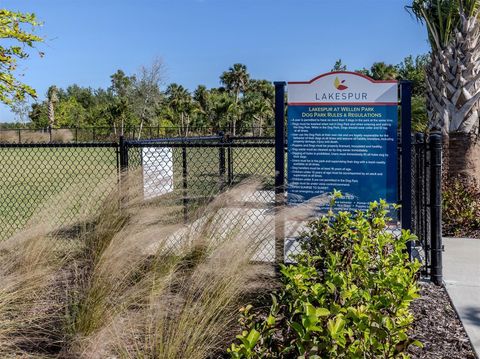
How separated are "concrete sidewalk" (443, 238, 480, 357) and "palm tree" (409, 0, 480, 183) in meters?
1.88

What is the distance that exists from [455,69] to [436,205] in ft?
15.4

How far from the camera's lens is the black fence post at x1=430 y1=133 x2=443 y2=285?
505 centimetres

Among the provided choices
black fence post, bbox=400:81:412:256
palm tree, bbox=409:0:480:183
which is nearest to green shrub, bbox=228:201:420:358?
black fence post, bbox=400:81:412:256

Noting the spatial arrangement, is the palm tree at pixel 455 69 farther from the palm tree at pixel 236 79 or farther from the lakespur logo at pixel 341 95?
the palm tree at pixel 236 79

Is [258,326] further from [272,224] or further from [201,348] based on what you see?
[272,224]

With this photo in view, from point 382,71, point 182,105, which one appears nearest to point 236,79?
point 182,105

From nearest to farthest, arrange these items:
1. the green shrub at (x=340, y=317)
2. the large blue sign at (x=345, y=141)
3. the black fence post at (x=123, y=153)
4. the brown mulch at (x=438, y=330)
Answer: the green shrub at (x=340, y=317), the brown mulch at (x=438, y=330), the large blue sign at (x=345, y=141), the black fence post at (x=123, y=153)

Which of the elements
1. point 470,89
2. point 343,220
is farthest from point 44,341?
point 470,89

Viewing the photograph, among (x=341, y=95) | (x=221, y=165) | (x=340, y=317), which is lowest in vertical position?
(x=340, y=317)

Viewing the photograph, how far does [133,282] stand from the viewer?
3.85 m

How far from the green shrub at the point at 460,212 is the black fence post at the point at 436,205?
267 centimetres

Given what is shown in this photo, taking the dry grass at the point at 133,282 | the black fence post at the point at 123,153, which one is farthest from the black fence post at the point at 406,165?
the black fence post at the point at 123,153

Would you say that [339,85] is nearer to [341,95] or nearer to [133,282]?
[341,95]

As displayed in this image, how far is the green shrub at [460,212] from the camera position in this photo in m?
7.61
